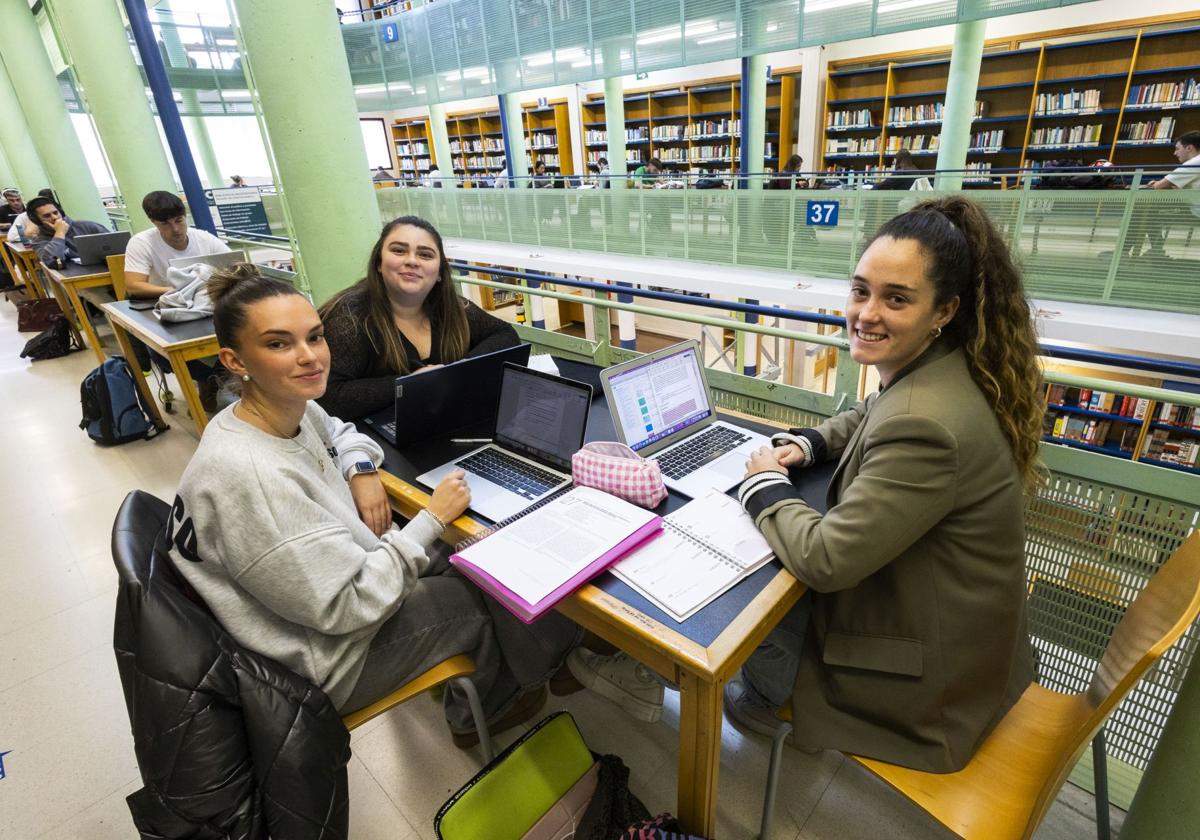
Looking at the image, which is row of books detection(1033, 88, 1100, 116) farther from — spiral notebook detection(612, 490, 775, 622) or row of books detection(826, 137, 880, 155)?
spiral notebook detection(612, 490, 775, 622)

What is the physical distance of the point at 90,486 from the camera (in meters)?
3.17

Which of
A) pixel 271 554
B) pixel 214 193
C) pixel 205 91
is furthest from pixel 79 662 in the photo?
pixel 205 91

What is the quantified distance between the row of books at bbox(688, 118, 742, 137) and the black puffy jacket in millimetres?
9682

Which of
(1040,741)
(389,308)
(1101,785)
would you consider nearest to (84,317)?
(389,308)

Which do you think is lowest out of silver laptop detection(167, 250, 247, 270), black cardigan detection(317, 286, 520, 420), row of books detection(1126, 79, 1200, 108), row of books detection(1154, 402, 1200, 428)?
row of books detection(1154, 402, 1200, 428)

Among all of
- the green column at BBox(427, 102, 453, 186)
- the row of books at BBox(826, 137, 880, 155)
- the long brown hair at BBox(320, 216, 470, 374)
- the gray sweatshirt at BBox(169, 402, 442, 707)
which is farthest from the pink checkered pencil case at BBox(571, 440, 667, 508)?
the green column at BBox(427, 102, 453, 186)

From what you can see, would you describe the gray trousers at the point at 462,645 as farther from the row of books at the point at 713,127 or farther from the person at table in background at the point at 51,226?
the row of books at the point at 713,127

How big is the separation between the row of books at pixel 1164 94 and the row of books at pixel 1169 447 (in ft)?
11.3

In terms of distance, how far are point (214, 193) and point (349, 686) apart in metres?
7.95

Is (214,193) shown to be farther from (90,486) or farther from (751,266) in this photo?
(751,266)

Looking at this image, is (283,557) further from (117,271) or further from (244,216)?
(244,216)

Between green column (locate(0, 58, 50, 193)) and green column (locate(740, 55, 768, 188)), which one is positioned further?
green column (locate(0, 58, 50, 193))

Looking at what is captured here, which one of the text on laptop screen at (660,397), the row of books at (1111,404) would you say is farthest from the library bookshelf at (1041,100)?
the text on laptop screen at (660,397)

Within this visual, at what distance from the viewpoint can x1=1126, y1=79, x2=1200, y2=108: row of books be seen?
19.5ft
